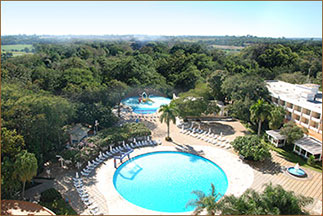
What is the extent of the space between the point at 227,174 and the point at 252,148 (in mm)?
3357

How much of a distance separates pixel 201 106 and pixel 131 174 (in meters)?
13.0

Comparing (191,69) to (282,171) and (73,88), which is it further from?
(282,171)

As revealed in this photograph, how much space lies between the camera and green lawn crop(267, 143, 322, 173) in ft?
69.5

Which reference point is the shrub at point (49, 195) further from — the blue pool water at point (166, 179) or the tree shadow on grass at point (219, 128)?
the tree shadow on grass at point (219, 128)

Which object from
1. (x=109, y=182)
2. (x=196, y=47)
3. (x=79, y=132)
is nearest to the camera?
→ (x=109, y=182)

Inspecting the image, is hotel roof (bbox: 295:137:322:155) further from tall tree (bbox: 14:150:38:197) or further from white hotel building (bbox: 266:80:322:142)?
tall tree (bbox: 14:150:38:197)

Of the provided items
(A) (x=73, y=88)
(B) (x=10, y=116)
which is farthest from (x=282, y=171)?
(A) (x=73, y=88)

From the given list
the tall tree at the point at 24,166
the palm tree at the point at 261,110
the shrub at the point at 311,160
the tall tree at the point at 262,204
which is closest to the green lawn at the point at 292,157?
the shrub at the point at 311,160

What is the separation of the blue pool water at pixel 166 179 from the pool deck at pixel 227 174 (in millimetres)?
692

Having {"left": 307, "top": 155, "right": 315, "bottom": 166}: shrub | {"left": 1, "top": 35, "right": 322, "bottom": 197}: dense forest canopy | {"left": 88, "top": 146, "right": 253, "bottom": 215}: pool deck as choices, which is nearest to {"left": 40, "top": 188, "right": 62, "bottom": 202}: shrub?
{"left": 1, "top": 35, "right": 322, "bottom": 197}: dense forest canopy

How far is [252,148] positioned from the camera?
69.2 feet

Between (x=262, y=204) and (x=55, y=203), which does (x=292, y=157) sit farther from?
(x=55, y=203)

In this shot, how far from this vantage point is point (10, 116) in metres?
18.2

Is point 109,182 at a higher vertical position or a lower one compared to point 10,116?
lower
